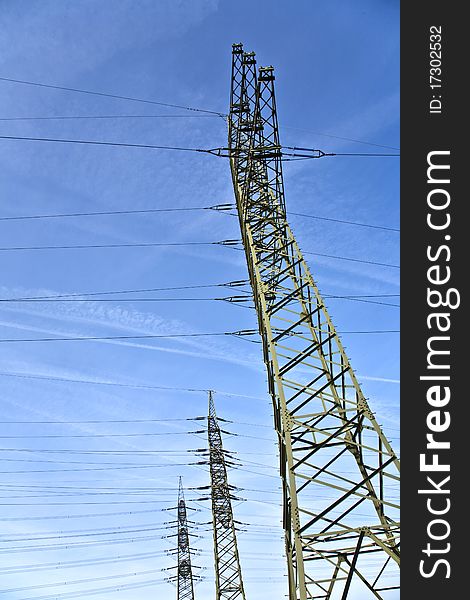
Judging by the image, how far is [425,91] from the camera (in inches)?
412

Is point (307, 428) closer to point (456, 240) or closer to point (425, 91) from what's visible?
point (456, 240)

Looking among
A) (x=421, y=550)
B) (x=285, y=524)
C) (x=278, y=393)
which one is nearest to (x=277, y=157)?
(x=278, y=393)

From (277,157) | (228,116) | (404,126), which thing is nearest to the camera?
(404,126)

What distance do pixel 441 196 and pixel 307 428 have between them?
5926 mm

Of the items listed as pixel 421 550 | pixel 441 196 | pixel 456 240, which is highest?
pixel 441 196

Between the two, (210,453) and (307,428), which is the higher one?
(210,453)

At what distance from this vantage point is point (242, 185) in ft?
65.8

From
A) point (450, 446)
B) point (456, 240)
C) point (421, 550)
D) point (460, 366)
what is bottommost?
point (421, 550)

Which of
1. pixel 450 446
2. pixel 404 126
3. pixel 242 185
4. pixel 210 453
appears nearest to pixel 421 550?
pixel 450 446

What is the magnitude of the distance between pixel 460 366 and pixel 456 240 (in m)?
2.06

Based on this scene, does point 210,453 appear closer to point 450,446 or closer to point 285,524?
point 285,524

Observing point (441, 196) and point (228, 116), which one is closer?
point (441, 196)

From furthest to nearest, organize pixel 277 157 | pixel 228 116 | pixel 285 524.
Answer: pixel 228 116 → pixel 277 157 → pixel 285 524

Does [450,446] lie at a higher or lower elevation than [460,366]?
lower
